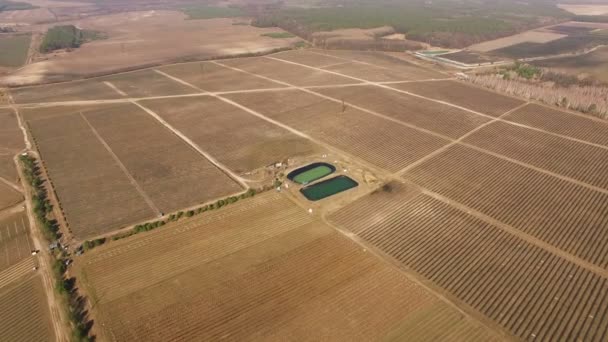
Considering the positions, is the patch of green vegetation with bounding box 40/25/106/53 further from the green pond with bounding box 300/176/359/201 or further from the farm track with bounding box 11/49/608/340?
the green pond with bounding box 300/176/359/201

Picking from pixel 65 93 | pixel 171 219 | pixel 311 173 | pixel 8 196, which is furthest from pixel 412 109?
pixel 65 93

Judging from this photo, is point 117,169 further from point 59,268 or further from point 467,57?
point 467,57

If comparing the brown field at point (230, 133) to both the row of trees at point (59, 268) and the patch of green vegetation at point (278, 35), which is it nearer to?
the row of trees at point (59, 268)

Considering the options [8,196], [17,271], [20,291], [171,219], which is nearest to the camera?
[20,291]

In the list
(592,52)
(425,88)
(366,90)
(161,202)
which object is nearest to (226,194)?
(161,202)

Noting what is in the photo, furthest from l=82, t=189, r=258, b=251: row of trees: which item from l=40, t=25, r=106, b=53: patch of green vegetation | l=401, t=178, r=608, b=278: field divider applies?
l=40, t=25, r=106, b=53: patch of green vegetation
